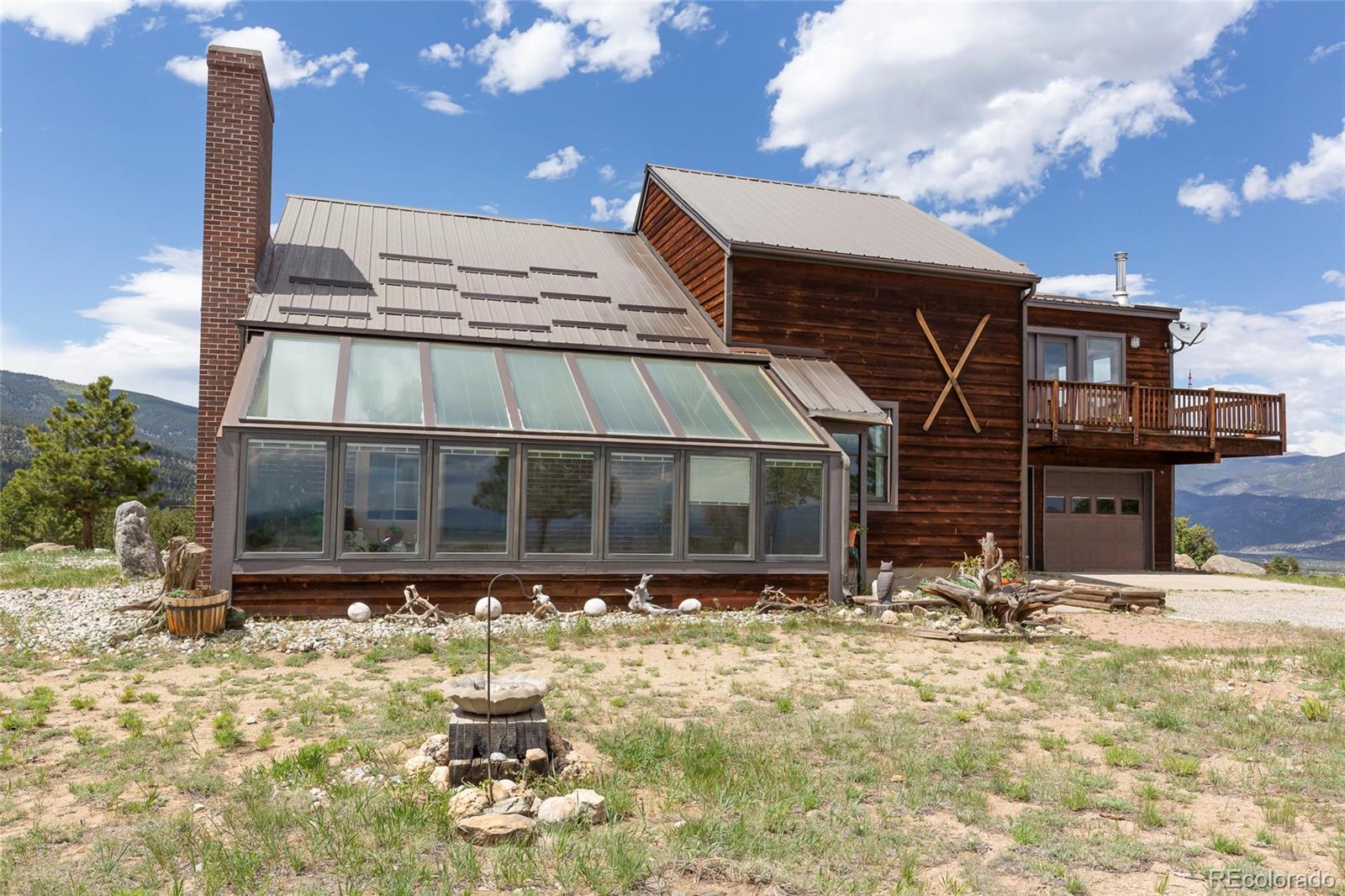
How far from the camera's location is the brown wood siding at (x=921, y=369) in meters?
14.3

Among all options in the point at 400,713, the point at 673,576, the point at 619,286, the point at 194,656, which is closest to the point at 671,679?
the point at 400,713

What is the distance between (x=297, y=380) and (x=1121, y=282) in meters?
17.7

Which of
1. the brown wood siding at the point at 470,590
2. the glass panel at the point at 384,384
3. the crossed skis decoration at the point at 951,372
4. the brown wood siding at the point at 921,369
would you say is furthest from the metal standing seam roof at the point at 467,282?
the crossed skis decoration at the point at 951,372

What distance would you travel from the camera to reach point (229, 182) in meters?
12.5

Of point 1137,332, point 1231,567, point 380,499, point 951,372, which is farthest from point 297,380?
point 1231,567

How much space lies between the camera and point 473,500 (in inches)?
402

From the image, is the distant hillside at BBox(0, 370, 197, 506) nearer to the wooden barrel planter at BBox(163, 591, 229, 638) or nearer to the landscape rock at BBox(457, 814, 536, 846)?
the wooden barrel planter at BBox(163, 591, 229, 638)

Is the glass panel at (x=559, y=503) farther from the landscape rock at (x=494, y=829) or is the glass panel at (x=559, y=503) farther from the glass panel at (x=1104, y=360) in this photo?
the glass panel at (x=1104, y=360)

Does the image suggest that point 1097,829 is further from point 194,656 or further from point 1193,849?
point 194,656

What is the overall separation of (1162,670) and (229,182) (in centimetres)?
1279

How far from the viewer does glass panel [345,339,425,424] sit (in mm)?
10141

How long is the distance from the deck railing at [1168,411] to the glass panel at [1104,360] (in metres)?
1.63

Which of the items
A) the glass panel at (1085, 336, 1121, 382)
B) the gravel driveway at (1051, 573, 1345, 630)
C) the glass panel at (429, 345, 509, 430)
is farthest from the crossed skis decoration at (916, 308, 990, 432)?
the glass panel at (429, 345, 509, 430)

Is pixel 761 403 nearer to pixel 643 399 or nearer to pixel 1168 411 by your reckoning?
pixel 643 399
